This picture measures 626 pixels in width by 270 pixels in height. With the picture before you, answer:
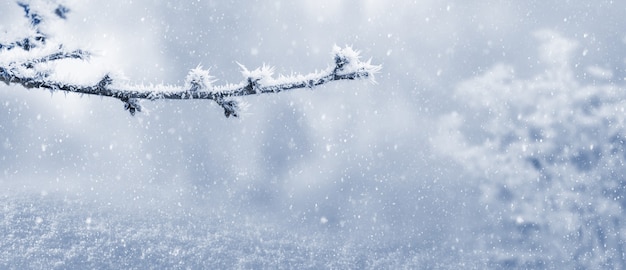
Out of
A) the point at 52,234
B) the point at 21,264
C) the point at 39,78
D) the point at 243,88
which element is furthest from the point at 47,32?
the point at 52,234

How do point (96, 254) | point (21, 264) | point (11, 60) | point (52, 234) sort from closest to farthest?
1. point (11, 60)
2. point (21, 264)
3. point (96, 254)
4. point (52, 234)

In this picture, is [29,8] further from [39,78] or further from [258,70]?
[258,70]

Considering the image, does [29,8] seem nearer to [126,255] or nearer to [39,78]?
[39,78]

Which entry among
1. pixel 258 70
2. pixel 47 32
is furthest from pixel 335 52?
pixel 47 32

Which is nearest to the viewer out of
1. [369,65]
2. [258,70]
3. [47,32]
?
[369,65]

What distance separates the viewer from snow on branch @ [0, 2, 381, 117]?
240 cm

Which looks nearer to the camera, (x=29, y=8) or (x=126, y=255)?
(x=29, y=8)

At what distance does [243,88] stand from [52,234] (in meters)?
212

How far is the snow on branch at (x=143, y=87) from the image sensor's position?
94.5 inches

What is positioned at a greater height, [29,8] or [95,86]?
[29,8]

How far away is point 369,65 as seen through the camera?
2357mm

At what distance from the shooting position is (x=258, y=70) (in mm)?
2523

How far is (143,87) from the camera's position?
9.05 feet

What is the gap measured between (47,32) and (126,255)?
185999 mm
